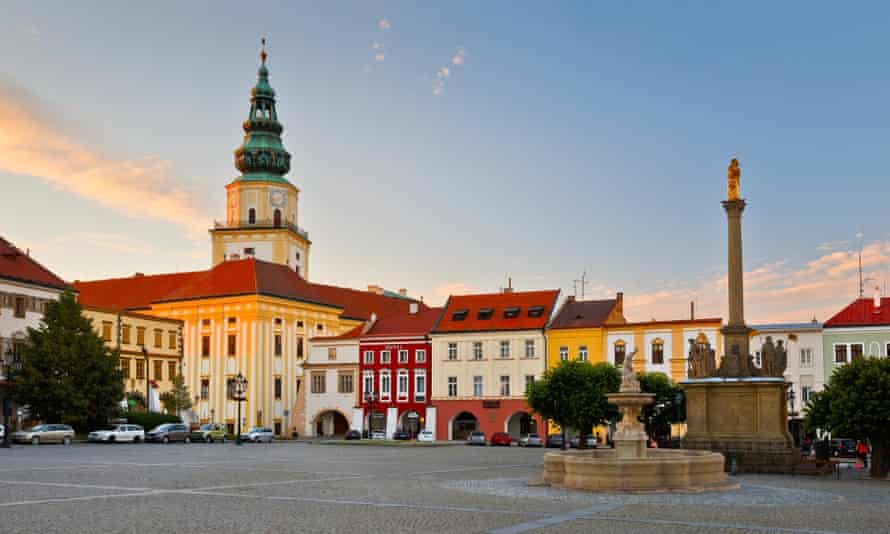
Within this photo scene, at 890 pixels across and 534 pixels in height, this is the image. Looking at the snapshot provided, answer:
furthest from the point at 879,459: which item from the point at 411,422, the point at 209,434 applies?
the point at 411,422

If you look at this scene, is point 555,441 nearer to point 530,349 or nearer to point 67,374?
point 530,349

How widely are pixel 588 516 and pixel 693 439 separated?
684 inches

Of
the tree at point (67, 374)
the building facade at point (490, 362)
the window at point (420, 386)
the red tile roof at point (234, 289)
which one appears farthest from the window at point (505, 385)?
the tree at point (67, 374)

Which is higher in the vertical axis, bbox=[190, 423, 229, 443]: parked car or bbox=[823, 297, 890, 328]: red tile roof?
bbox=[823, 297, 890, 328]: red tile roof

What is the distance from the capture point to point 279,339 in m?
81.4

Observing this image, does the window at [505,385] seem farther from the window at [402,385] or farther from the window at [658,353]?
the window at [658,353]

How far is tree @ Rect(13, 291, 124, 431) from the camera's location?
57094mm

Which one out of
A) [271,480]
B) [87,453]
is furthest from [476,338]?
[271,480]

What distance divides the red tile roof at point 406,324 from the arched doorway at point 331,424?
7.43 metres

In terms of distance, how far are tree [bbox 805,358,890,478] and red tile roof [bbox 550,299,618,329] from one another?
120 ft

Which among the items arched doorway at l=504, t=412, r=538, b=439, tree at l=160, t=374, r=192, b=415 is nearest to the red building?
arched doorway at l=504, t=412, r=538, b=439

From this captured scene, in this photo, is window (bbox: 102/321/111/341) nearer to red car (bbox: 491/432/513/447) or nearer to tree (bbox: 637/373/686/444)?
red car (bbox: 491/432/513/447)

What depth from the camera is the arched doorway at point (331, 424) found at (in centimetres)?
8044

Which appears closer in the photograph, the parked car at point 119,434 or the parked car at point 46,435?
the parked car at point 46,435
